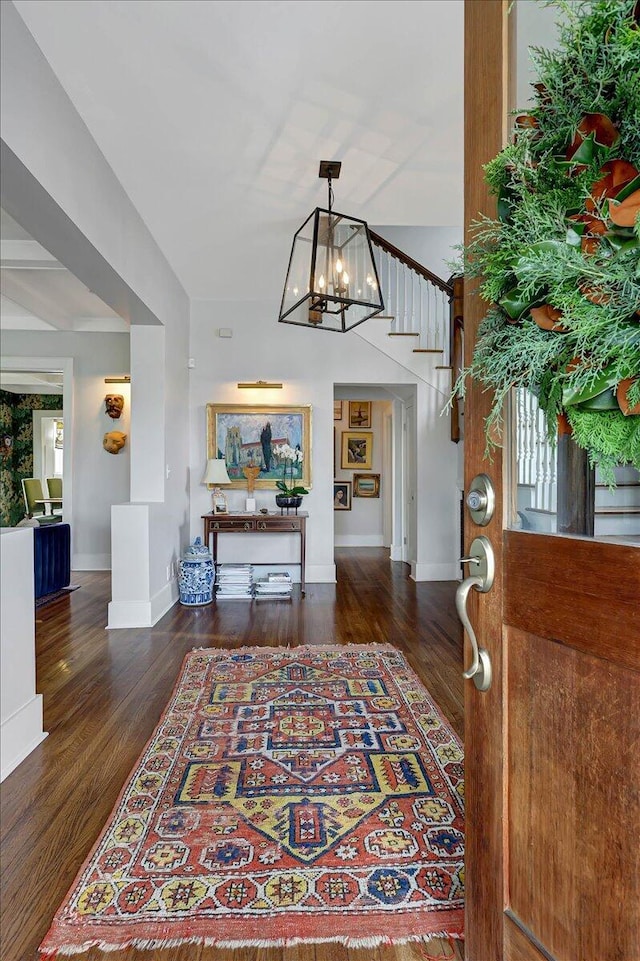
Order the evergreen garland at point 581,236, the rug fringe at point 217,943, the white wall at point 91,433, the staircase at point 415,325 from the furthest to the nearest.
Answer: the white wall at point 91,433 < the staircase at point 415,325 < the rug fringe at point 217,943 < the evergreen garland at point 581,236

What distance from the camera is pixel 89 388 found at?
21.9 feet

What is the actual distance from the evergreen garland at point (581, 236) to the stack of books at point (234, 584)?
4600mm

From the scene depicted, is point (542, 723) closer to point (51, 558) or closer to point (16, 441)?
point (51, 558)

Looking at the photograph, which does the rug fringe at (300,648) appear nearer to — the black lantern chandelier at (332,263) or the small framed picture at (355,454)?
the black lantern chandelier at (332,263)

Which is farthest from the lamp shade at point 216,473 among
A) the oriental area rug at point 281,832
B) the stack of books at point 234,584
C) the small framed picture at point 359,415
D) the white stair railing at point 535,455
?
the white stair railing at point 535,455

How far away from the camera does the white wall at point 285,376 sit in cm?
564

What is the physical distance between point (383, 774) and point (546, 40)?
221cm

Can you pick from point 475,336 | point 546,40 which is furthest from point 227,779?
Answer: point 546,40

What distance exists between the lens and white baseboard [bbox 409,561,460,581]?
5.76m

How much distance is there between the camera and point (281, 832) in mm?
1712

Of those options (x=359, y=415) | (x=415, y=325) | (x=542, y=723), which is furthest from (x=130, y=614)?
(x=359, y=415)

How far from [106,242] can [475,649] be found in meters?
3.10

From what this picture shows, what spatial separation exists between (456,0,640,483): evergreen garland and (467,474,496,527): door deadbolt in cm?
16

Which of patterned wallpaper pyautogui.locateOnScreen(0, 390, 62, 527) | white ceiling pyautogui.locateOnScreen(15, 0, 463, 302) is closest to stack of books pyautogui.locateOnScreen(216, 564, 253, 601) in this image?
white ceiling pyautogui.locateOnScreen(15, 0, 463, 302)
